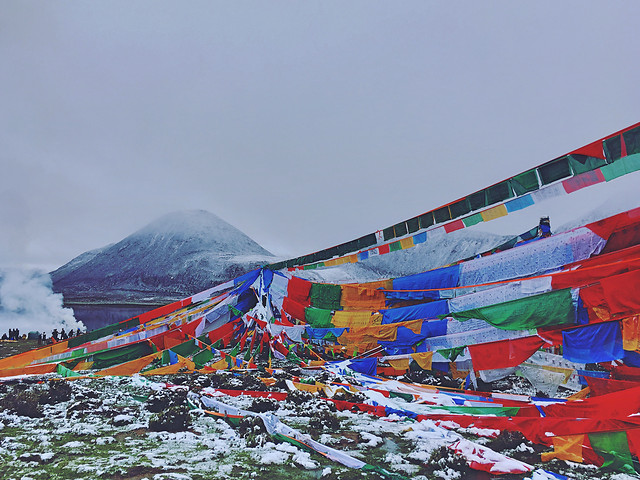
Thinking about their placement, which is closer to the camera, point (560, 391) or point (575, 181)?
point (575, 181)

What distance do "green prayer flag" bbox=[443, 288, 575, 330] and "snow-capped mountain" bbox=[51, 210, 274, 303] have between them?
10123 centimetres

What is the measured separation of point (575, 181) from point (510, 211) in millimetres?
1540

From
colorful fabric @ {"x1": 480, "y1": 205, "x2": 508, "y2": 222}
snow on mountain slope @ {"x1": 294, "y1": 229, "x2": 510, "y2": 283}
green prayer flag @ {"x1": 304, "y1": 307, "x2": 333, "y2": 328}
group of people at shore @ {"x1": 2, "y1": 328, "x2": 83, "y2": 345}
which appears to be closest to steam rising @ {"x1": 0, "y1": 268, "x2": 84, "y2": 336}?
group of people at shore @ {"x1": 2, "y1": 328, "x2": 83, "y2": 345}

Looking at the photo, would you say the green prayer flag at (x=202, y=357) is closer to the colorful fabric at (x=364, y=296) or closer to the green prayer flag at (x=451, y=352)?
the colorful fabric at (x=364, y=296)

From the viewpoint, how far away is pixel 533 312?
19.1 ft

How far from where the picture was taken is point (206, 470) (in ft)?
15.7

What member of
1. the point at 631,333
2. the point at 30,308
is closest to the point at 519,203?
the point at 631,333

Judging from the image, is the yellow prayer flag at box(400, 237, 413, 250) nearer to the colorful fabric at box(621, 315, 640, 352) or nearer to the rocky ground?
the rocky ground

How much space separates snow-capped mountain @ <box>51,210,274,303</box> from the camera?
396ft

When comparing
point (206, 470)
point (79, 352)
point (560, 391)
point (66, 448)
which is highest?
point (79, 352)

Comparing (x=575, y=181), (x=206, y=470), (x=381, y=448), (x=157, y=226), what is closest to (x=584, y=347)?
(x=575, y=181)

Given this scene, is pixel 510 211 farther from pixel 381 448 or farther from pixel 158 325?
pixel 158 325

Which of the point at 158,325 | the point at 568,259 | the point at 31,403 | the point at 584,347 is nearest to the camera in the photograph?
the point at 584,347

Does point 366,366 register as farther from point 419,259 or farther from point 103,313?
point 419,259
